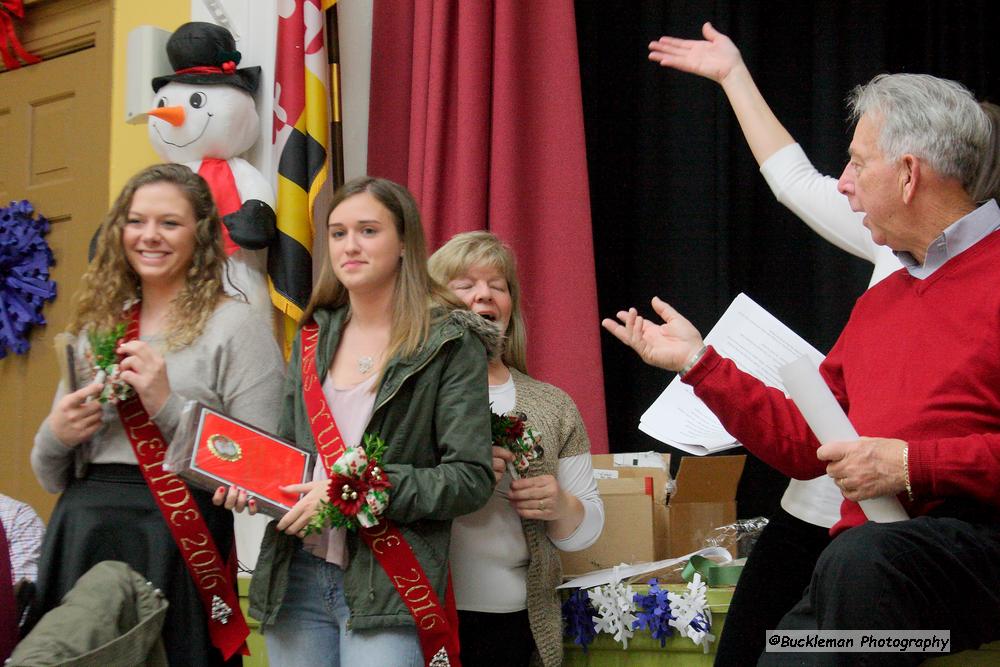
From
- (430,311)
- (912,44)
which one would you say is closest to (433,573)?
(430,311)

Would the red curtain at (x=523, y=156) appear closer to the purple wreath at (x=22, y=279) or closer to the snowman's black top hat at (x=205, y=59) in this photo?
the snowman's black top hat at (x=205, y=59)

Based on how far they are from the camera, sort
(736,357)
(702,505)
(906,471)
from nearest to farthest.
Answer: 1. (906,471)
2. (736,357)
3. (702,505)

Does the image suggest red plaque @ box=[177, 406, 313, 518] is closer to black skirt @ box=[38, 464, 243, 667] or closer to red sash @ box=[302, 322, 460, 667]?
red sash @ box=[302, 322, 460, 667]

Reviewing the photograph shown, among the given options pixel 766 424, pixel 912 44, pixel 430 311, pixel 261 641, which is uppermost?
pixel 912 44

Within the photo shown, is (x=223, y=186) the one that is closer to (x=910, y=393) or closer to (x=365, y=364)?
(x=365, y=364)

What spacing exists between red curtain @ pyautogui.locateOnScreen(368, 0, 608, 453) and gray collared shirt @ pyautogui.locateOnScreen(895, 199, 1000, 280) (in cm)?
135

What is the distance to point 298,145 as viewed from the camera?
304 centimetres

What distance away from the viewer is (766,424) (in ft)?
5.90

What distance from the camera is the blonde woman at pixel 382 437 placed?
5.79 feet

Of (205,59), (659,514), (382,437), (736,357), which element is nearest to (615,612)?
(659,514)

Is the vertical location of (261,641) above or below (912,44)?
below

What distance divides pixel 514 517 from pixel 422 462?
345 millimetres

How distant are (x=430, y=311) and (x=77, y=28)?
2586 mm

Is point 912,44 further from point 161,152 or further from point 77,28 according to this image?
point 77,28
